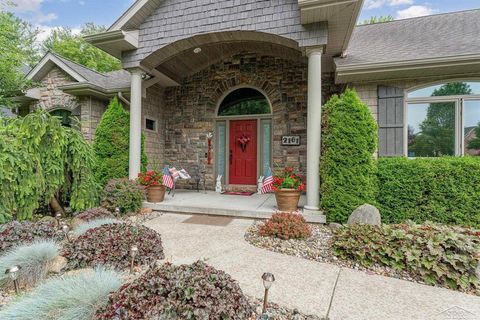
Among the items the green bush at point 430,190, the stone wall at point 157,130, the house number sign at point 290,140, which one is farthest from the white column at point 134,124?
the green bush at point 430,190

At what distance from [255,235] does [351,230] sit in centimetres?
139

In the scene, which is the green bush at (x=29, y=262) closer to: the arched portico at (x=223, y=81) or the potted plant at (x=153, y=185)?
the potted plant at (x=153, y=185)

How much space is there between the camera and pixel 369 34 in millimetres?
7004

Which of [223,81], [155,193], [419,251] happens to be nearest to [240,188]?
[155,193]

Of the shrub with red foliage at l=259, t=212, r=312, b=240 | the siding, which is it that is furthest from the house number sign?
the shrub with red foliage at l=259, t=212, r=312, b=240

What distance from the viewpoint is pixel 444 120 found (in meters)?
5.07

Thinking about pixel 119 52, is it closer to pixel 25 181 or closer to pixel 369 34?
pixel 25 181

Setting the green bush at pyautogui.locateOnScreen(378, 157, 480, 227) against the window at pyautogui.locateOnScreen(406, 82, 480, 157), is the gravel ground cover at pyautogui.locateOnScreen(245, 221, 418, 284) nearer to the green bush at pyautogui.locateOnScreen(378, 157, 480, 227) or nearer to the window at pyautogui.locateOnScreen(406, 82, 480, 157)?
the green bush at pyautogui.locateOnScreen(378, 157, 480, 227)

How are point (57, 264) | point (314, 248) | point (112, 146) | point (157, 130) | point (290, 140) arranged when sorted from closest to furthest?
point (57, 264), point (314, 248), point (112, 146), point (290, 140), point (157, 130)

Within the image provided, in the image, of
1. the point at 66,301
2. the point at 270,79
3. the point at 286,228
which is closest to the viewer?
the point at 66,301

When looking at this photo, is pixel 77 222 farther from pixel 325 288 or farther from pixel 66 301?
pixel 325 288

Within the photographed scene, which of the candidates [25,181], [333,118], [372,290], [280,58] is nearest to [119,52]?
[25,181]

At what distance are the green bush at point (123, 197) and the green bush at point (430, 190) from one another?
4755mm

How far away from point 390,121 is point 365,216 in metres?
2.24
